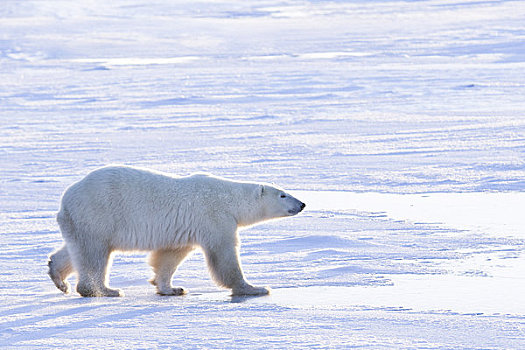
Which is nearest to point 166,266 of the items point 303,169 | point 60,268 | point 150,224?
point 150,224

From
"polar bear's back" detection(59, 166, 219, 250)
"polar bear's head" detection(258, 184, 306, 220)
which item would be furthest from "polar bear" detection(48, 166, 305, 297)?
"polar bear's head" detection(258, 184, 306, 220)

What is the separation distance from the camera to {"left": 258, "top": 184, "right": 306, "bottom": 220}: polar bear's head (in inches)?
205

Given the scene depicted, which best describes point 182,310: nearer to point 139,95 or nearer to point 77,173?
point 77,173

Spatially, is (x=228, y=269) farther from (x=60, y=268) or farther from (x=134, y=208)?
(x=60, y=268)

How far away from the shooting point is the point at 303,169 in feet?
28.0

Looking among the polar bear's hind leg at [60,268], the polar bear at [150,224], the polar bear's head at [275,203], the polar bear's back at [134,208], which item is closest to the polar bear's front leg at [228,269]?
the polar bear at [150,224]

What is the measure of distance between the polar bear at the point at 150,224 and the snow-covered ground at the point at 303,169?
0.17 meters

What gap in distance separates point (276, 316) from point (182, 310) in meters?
0.45

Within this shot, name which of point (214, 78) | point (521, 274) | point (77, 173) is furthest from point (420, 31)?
point (521, 274)

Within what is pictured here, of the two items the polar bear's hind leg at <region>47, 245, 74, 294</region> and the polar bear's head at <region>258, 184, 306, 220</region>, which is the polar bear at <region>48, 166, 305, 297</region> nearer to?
the polar bear's hind leg at <region>47, 245, 74, 294</region>

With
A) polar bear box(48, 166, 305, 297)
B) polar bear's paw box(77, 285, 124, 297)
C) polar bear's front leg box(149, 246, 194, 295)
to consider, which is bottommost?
polar bear's paw box(77, 285, 124, 297)

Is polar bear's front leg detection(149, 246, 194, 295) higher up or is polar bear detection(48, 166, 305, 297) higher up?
polar bear detection(48, 166, 305, 297)

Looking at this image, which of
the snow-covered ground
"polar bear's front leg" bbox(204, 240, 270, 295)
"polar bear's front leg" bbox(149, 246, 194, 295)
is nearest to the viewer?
the snow-covered ground

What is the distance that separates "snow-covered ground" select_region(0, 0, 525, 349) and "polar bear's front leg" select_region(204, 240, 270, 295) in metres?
0.09
